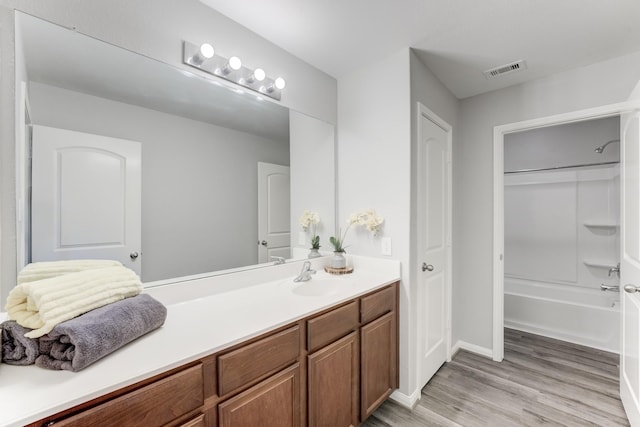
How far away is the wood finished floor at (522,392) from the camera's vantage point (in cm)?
174

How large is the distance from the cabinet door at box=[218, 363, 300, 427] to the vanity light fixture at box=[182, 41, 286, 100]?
1.51 metres

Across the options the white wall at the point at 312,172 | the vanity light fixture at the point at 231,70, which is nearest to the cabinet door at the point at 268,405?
the white wall at the point at 312,172

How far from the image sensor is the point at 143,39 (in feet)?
4.12

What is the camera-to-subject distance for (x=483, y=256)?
2.52 meters

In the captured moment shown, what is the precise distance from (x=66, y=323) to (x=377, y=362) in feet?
4.93

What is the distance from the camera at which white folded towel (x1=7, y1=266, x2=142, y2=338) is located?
74cm

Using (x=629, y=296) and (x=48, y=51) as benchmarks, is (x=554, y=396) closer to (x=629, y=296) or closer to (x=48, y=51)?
(x=629, y=296)

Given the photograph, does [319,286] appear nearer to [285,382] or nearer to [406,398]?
[285,382]

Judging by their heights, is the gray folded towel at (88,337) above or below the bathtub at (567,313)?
above

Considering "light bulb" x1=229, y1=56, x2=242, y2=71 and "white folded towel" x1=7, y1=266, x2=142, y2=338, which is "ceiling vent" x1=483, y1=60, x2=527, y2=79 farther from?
"white folded towel" x1=7, y1=266, x2=142, y2=338

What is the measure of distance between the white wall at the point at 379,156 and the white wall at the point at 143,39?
309 mm

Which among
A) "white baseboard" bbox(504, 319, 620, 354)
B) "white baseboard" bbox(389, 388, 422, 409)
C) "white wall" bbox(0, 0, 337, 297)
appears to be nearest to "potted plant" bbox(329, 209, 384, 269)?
"white wall" bbox(0, 0, 337, 297)

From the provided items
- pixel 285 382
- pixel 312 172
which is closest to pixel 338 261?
pixel 312 172

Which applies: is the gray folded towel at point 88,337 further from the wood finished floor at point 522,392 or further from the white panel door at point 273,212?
the wood finished floor at point 522,392
